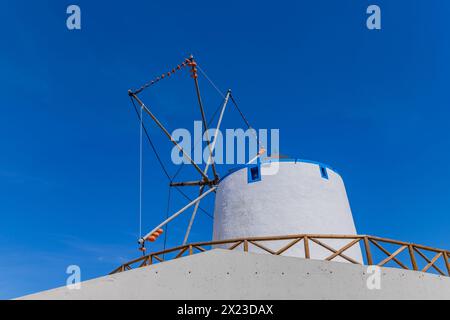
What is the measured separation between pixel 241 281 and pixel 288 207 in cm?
528

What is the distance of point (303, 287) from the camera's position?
29.7ft

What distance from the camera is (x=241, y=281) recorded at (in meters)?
9.12

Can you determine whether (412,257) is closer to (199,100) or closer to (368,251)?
(368,251)

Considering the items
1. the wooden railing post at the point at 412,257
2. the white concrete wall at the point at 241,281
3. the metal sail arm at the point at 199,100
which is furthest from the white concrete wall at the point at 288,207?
the metal sail arm at the point at 199,100

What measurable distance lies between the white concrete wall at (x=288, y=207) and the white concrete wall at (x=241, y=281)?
370 cm

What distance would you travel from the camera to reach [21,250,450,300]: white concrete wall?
902 cm

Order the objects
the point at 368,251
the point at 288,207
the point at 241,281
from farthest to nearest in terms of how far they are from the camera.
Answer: the point at 288,207, the point at 368,251, the point at 241,281

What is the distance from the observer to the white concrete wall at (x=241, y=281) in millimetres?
9016

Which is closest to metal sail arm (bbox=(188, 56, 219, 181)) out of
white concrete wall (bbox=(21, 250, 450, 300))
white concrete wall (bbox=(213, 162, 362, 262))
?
white concrete wall (bbox=(213, 162, 362, 262))

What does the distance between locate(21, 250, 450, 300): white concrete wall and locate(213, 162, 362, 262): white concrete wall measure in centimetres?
370

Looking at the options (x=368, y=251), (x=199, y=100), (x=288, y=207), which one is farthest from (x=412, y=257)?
(x=199, y=100)
